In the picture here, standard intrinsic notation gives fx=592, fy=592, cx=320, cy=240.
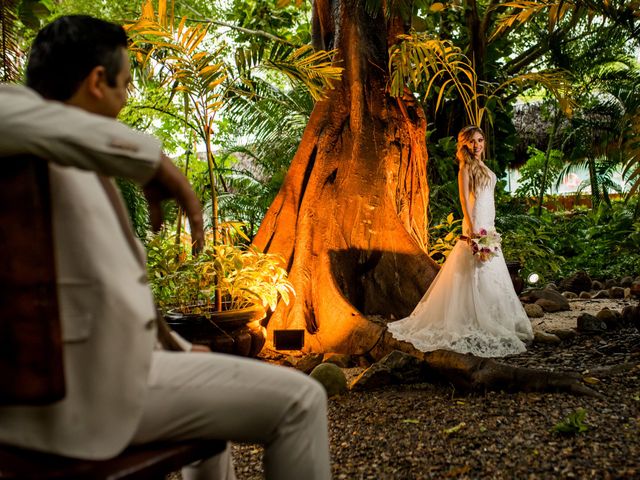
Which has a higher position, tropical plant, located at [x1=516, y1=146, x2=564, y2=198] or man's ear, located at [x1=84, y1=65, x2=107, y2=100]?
tropical plant, located at [x1=516, y1=146, x2=564, y2=198]

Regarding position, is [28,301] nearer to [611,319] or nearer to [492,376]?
Answer: [492,376]

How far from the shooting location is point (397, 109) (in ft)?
21.9

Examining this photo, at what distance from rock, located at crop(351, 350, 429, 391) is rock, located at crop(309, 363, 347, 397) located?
107 millimetres

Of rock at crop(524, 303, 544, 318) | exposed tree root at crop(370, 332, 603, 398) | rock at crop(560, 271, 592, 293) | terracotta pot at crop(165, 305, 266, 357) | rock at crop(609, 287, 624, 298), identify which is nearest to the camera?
exposed tree root at crop(370, 332, 603, 398)

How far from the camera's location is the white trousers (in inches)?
52.4

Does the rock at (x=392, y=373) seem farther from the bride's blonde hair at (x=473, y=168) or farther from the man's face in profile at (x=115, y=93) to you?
the man's face in profile at (x=115, y=93)

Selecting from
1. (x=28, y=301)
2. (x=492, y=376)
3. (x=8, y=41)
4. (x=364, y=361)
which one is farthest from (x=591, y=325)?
(x=8, y=41)

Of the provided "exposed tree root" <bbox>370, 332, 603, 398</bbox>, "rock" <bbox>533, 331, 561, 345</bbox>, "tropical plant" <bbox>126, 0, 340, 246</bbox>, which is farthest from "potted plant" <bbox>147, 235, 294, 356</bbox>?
"rock" <bbox>533, 331, 561, 345</bbox>

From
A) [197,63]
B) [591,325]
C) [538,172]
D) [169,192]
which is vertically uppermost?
[538,172]

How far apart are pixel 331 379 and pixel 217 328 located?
1106 mm

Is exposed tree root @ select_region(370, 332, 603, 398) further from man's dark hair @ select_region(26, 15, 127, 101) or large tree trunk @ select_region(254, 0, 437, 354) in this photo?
man's dark hair @ select_region(26, 15, 127, 101)

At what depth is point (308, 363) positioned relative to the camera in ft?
16.2

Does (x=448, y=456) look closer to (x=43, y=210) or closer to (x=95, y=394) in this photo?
(x=95, y=394)

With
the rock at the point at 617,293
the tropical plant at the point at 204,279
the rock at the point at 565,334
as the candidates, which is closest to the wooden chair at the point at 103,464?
the tropical plant at the point at 204,279
